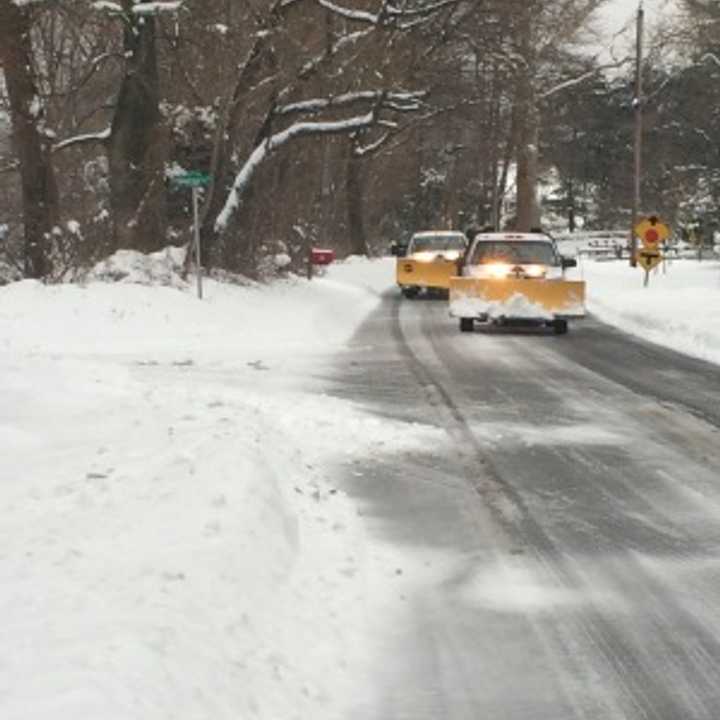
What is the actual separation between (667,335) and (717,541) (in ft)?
44.2

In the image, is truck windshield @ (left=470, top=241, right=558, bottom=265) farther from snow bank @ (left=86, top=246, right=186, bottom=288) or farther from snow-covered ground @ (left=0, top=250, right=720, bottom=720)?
snow-covered ground @ (left=0, top=250, right=720, bottom=720)

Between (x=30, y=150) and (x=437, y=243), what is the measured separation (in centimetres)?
1208

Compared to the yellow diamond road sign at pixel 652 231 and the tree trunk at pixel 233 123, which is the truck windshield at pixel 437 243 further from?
the tree trunk at pixel 233 123

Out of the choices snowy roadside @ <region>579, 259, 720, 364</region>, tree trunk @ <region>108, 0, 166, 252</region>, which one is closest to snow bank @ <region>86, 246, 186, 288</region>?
tree trunk @ <region>108, 0, 166, 252</region>

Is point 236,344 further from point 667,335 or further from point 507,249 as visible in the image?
point 667,335

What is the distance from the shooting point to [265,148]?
80.2 ft

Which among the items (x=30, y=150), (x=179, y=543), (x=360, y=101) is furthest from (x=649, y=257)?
(x=179, y=543)

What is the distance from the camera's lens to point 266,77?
2430cm

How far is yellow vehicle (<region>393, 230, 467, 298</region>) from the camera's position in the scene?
2967 centimetres

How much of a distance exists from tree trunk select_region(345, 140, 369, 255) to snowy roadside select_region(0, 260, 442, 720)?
35627mm

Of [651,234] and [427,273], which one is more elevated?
[651,234]

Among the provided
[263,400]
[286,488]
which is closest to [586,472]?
[286,488]

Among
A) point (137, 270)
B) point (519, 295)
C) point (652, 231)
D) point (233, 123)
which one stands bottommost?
point (519, 295)

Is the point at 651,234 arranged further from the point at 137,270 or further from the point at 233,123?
the point at 137,270
